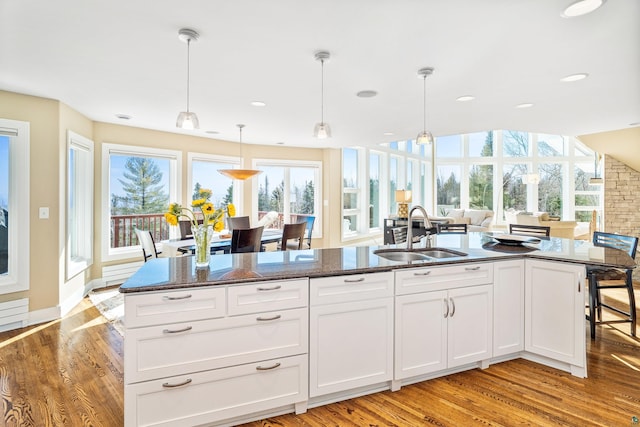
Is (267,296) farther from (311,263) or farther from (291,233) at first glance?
(291,233)

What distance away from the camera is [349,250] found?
2.73 metres

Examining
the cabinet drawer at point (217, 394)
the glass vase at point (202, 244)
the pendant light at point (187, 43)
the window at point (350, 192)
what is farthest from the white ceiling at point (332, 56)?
the window at point (350, 192)

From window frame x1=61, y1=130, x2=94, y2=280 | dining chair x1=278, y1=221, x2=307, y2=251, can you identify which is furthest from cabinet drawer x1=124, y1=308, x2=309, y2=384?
window frame x1=61, y1=130, x2=94, y2=280

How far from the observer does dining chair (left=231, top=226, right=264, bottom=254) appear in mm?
3664

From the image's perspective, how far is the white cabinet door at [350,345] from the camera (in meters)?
2.02

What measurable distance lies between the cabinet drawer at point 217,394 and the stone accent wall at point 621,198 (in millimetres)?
6910

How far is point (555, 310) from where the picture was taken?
8.15 feet

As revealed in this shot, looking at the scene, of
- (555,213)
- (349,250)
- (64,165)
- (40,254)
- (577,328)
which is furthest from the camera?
(555,213)

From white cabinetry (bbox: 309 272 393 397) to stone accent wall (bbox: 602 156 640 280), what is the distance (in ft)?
20.6

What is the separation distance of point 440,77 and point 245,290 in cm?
246

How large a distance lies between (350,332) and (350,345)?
0.27ft

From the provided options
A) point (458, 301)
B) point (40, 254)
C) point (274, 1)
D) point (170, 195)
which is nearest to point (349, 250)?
point (458, 301)

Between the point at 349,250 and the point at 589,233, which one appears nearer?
the point at 349,250

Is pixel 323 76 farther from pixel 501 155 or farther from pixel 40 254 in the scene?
pixel 501 155
